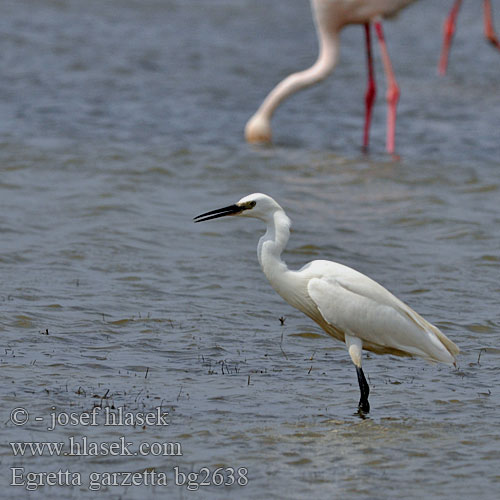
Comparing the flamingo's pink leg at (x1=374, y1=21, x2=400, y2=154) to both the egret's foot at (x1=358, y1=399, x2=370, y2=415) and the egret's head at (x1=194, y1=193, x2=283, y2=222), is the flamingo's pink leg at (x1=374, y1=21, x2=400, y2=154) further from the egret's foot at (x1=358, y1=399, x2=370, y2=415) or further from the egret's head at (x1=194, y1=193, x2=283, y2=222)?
the egret's foot at (x1=358, y1=399, x2=370, y2=415)

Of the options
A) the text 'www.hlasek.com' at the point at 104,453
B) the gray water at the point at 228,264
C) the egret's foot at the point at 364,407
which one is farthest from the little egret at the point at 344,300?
the text 'www.hlasek.com' at the point at 104,453

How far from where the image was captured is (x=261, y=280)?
8.10 metres

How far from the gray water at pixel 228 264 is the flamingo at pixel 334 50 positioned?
31 cm

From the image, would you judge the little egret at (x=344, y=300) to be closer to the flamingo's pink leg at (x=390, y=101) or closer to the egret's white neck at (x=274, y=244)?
the egret's white neck at (x=274, y=244)

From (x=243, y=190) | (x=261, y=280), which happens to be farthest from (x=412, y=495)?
(x=243, y=190)

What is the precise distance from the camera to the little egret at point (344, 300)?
Answer: 18.7 feet

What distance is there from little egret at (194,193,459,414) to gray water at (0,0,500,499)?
0.27 meters

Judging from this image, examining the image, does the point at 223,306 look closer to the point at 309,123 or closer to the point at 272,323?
the point at 272,323

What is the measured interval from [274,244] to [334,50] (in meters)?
7.91

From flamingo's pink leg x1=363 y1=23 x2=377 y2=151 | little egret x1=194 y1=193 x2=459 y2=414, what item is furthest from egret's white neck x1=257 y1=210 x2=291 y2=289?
flamingo's pink leg x1=363 y1=23 x2=377 y2=151

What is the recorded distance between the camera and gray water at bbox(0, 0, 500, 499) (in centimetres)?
489

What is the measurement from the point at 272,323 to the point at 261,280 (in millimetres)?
1026

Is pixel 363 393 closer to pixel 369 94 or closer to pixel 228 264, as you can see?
pixel 228 264

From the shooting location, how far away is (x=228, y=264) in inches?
334
